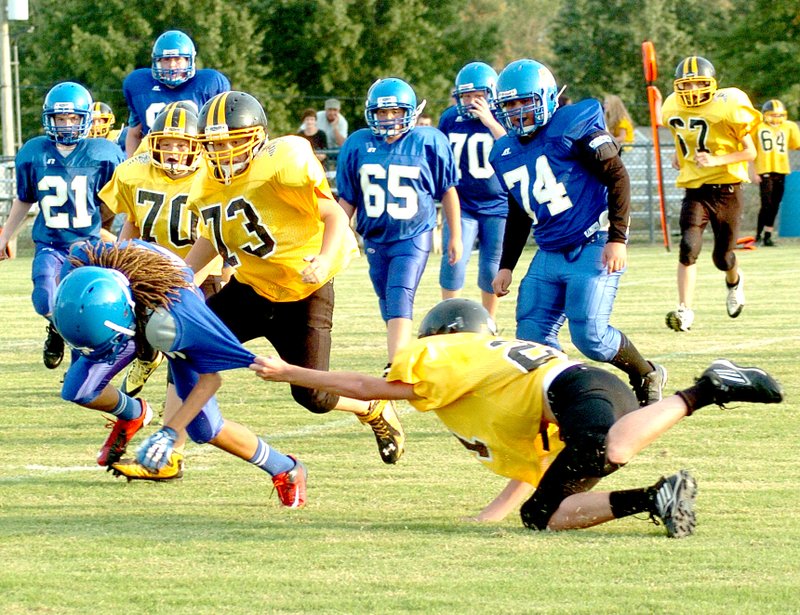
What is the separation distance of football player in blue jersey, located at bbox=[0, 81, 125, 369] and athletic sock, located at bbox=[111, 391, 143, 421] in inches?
98.4

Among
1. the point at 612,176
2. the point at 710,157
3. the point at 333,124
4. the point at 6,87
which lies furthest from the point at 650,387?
the point at 6,87

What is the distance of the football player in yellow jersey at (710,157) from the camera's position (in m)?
9.93

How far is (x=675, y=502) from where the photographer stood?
171 inches

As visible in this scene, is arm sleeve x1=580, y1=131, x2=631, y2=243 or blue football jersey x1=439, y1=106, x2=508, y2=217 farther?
blue football jersey x1=439, y1=106, x2=508, y2=217

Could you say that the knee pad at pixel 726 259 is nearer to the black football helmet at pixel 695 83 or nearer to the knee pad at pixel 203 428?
the black football helmet at pixel 695 83

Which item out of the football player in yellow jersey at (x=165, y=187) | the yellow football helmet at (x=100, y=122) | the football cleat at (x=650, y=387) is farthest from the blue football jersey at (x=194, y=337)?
the yellow football helmet at (x=100, y=122)

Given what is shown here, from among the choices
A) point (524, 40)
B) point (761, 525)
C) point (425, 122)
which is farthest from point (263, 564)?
point (524, 40)

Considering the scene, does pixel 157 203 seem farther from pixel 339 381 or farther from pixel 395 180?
→ pixel 339 381

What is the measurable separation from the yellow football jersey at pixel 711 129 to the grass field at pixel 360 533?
2.97 m

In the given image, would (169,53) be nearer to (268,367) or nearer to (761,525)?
(268,367)

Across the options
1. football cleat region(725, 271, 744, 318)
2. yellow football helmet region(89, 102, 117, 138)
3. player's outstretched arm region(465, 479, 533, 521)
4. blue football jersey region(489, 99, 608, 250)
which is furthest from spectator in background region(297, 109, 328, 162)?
player's outstretched arm region(465, 479, 533, 521)

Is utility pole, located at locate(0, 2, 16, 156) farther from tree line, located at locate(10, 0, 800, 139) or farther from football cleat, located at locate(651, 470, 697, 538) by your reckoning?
football cleat, located at locate(651, 470, 697, 538)

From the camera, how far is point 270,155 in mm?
5383

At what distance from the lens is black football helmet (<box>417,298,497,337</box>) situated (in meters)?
4.69
